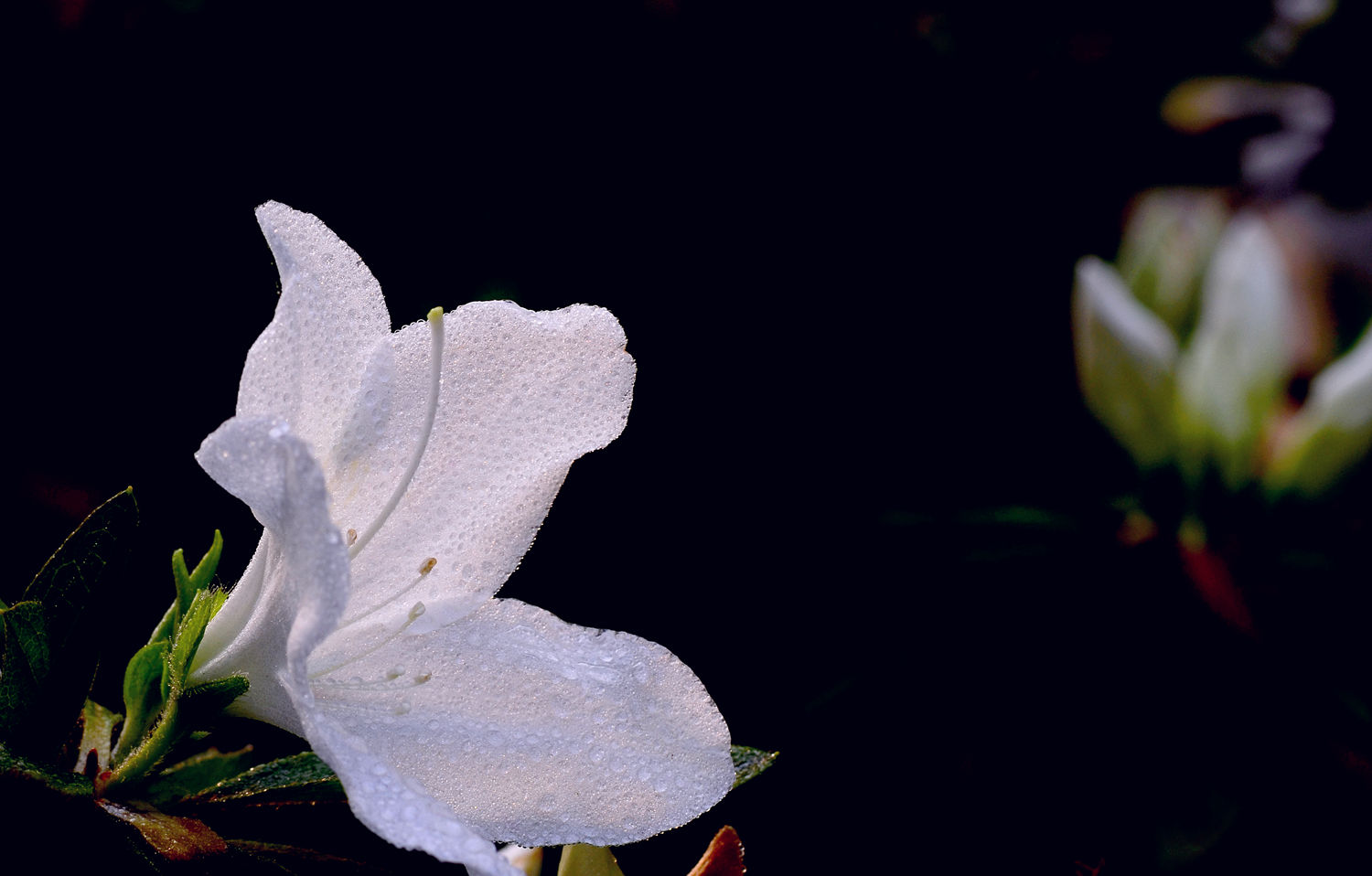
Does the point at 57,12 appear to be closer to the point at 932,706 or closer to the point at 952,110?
the point at 952,110

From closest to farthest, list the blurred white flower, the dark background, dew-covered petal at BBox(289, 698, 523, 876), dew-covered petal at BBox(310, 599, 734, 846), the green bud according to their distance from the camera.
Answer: dew-covered petal at BBox(289, 698, 523, 876) < dew-covered petal at BBox(310, 599, 734, 846) < the dark background < the blurred white flower < the green bud

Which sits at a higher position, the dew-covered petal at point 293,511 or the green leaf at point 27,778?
the dew-covered petal at point 293,511

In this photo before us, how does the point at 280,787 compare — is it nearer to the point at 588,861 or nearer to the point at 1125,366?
the point at 588,861

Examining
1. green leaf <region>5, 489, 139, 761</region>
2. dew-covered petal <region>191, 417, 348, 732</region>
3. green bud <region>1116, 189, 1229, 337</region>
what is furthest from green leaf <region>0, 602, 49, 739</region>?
green bud <region>1116, 189, 1229, 337</region>

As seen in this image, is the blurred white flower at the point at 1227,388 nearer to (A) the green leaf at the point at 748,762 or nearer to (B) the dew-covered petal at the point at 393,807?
(A) the green leaf at the point at 748,762

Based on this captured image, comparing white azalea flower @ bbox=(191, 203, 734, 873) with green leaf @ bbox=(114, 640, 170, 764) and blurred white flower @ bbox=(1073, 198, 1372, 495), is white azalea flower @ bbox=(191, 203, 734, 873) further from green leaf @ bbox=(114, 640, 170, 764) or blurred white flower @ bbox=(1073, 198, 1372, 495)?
blurred white flower @ bbox=(1073, 198, 1372, 495)

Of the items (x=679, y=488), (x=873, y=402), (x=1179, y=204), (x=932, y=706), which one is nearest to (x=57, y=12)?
(x=679, y=488)

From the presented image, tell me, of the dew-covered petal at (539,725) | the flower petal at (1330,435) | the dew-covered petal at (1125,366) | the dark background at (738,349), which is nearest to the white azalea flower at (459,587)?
the dew-covered petal at (539,725)

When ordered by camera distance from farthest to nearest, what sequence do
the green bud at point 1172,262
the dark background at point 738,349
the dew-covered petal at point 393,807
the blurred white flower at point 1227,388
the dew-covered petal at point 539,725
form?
the green bud at point 1172,262 < the blurred white flower at point 1227,388 < the dark background at point 738,349 < the dew-covered petal at point 539,725 < the dew-covered petal at point 393,807
